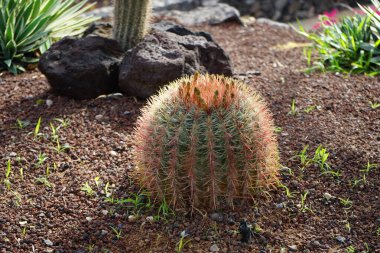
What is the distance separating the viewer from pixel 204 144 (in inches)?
139

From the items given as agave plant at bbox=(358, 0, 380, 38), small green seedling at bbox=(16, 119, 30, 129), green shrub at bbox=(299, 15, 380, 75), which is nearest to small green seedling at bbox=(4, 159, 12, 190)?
small green seedling at bbox=(16, 119, 30, 129)

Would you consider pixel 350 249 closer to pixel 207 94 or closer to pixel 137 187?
pixel 207 94

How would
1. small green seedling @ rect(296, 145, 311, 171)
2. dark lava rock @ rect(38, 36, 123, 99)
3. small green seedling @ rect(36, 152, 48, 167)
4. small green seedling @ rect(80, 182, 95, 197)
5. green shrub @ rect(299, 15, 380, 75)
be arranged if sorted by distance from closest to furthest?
small green seedling @ rect(80, 182, 95, 197) < small green seedling @ rect(296, 145, 311, 171) < small green seedling @ rect(36, 152, 48, 167) < dark lava rock @ rect(38, 36, 123, 99) < green shrub @ rect(299, 15, 380, 75)

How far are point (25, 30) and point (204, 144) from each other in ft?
10.3

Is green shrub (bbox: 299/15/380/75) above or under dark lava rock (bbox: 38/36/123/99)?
under

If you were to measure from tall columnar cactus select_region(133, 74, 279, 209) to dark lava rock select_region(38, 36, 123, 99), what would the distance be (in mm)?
1575

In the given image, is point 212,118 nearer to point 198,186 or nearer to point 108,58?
point 198,186

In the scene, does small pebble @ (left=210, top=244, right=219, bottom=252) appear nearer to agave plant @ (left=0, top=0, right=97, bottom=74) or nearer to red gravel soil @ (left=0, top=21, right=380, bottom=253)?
red gravel soil @ (left=0, top=21, right=380, bottom=253)

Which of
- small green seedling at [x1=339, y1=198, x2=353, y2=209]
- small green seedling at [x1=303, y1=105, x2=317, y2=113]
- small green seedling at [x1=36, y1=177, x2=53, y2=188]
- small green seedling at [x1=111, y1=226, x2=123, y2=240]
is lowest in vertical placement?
small green seedling at [x1=339, y1=198, x2=353, y2=209]

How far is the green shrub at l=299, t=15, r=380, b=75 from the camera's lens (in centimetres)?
590

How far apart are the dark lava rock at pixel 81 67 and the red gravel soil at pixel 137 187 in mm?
104

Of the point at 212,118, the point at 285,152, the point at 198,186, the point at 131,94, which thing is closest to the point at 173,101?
the point at 212,118

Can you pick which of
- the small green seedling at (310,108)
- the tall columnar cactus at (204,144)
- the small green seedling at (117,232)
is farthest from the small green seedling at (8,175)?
the small green seedling at (310,108)

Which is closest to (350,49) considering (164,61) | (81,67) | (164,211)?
(164,61)
